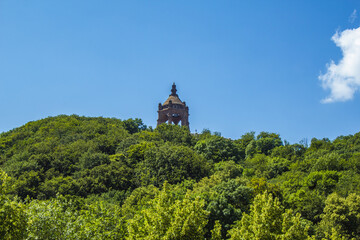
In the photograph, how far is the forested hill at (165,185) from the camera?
2712 centimetres

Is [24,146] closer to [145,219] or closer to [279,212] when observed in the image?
[145,219]

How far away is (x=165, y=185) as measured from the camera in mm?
32344

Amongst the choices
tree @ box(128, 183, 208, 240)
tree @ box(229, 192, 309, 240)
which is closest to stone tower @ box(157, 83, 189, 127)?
tree @ box(128, 183, 208, 240)

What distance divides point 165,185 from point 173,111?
55056 millimetres

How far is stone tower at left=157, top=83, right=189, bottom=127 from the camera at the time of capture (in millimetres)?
87125

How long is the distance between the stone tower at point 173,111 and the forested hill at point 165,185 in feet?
16.5

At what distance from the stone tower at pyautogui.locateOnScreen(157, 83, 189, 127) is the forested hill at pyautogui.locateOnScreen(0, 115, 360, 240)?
504cm

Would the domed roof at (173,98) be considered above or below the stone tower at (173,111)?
above

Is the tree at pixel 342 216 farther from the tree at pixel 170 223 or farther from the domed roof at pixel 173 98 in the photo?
the domed roof at pixel 173 98

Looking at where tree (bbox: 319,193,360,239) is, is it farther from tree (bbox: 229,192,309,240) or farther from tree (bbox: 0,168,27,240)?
tree (bbox: 0,168,27,240)

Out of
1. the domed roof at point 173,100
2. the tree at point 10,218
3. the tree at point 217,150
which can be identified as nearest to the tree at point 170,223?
the tree at point 10,218

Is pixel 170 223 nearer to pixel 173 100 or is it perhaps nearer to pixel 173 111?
pixel 173 111

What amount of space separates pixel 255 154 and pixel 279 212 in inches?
1882

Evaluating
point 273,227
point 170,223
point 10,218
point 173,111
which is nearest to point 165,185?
point 170,223
